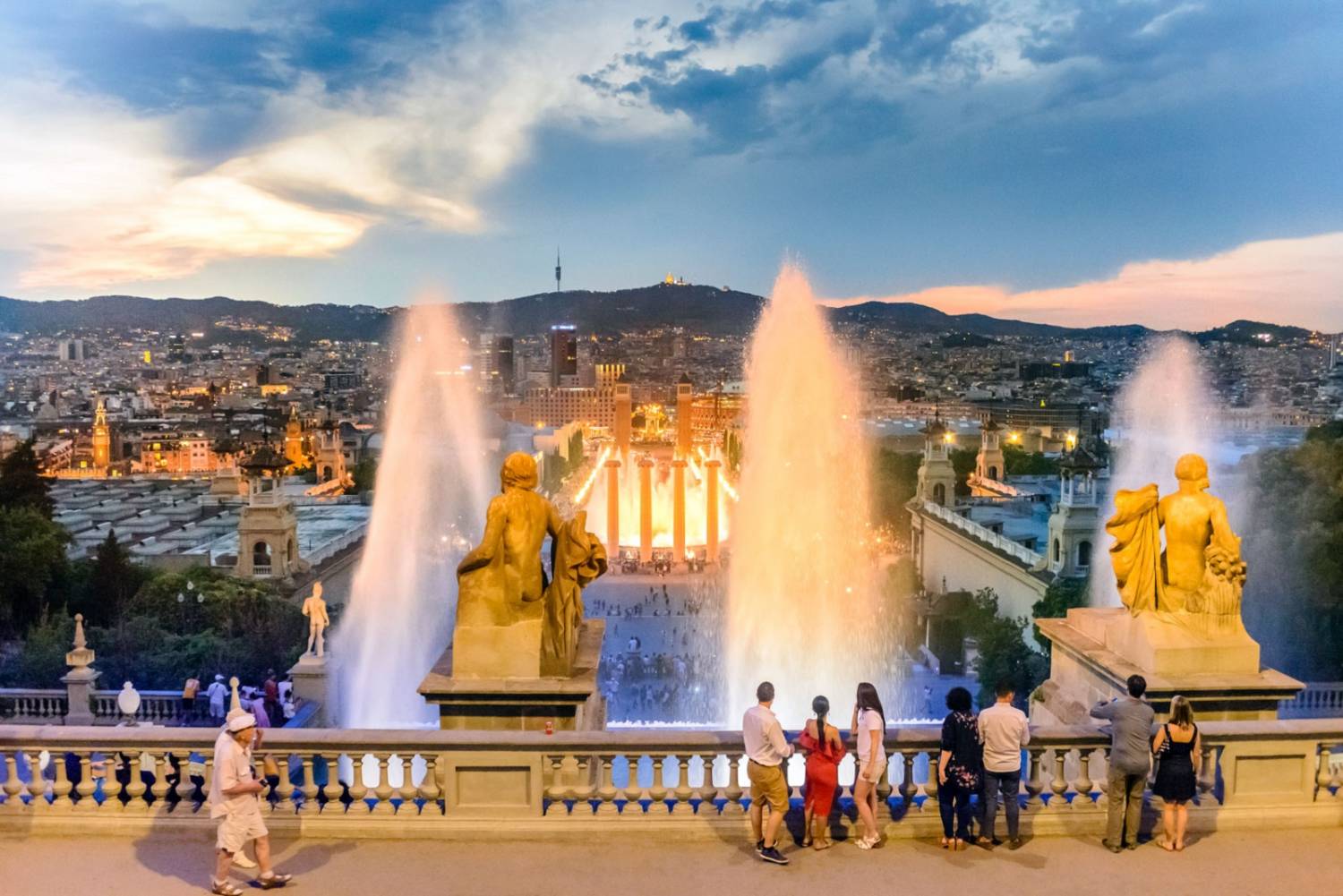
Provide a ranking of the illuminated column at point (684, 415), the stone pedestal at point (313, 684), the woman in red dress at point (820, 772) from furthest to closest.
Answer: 1. the illuminated column at point (684, 415)
2. the stone pedestal at point (313, 684)
3. the woman in red dress at point (820, 772)

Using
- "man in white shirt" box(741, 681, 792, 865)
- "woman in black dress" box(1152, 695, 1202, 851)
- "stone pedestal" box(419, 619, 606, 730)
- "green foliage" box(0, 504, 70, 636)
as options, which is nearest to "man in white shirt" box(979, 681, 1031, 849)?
"woman in black dress" box(1152, 695, 1202, 851)

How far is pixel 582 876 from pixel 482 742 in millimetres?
898

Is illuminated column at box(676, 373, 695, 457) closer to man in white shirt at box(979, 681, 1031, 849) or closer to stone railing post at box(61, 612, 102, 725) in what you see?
stone railing post at box(61, 612, 102, 725)

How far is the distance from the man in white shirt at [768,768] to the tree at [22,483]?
123ft

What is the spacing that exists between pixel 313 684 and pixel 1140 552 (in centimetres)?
1327

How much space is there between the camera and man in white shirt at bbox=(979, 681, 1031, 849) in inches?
224

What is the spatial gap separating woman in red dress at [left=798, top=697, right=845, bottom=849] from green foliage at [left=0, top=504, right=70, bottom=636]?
2852cm

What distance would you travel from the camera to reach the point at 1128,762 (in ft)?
18.2

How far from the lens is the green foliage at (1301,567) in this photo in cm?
2153

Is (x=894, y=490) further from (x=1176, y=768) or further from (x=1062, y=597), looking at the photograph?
(x=1176, y=768)

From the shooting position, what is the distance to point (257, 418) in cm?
12562

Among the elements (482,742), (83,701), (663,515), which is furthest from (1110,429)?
(482,742)

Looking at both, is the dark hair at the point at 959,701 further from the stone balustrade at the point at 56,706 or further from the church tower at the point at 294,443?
the church tower at the point at 294,443

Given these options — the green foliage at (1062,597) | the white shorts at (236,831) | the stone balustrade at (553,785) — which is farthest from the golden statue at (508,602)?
the green foliage at (1062,597)
